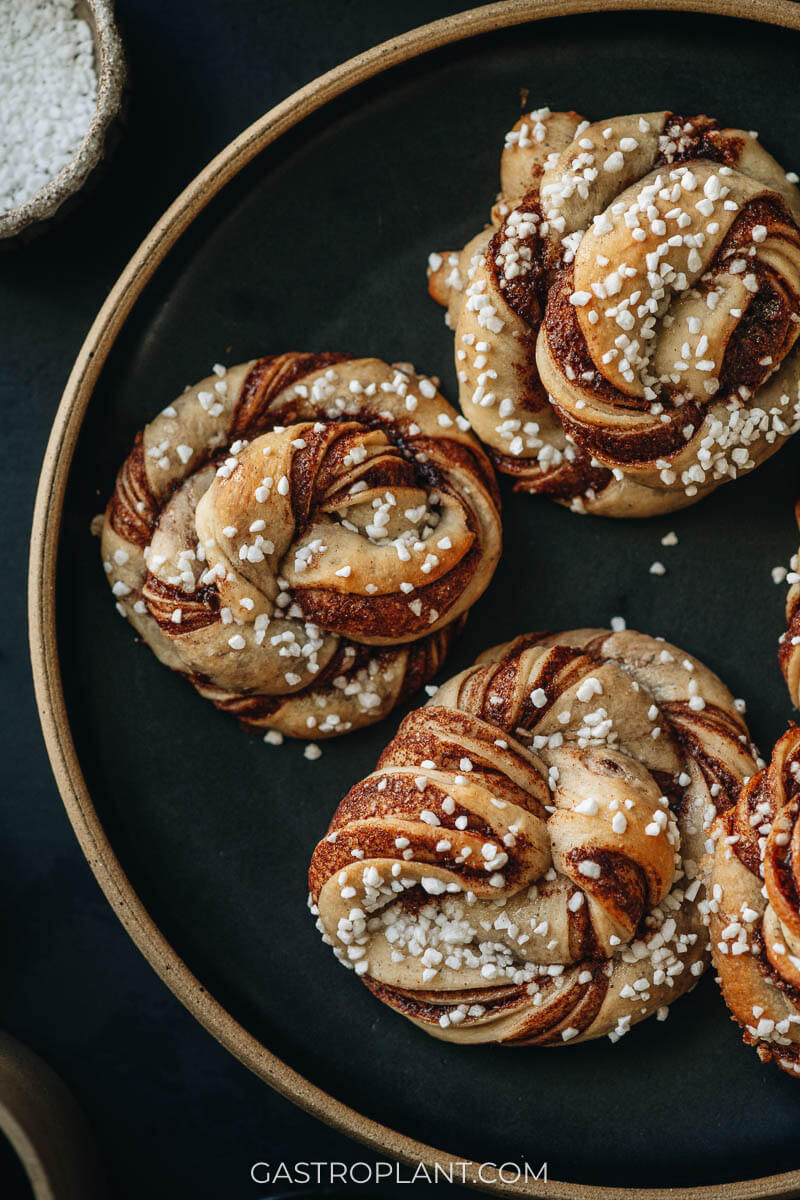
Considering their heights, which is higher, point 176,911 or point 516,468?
point 516,468

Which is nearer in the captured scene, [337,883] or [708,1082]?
[337,883]

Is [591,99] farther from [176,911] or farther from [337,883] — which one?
[176,911]

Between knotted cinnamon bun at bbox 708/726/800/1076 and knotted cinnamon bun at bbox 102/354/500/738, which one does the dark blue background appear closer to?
knotted cinnamon bun at bbox 102/354/500/738

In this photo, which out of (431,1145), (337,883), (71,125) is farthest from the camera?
(71,125)

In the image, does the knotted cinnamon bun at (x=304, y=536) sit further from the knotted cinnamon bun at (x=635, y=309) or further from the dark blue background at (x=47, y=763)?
the dark blue background at (x=47, y=763)

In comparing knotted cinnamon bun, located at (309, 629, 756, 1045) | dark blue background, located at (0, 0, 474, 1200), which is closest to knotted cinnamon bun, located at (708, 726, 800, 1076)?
knotted cinnamon bun, located at (309, 629, 756, 1045)

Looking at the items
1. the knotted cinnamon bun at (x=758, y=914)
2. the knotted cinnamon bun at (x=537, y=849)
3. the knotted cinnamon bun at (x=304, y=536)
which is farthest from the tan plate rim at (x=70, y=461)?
the knotted cinnamon bun at (x=758, y=914)

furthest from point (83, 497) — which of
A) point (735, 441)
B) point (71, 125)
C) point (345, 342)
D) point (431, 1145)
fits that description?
point (431, 1145)
